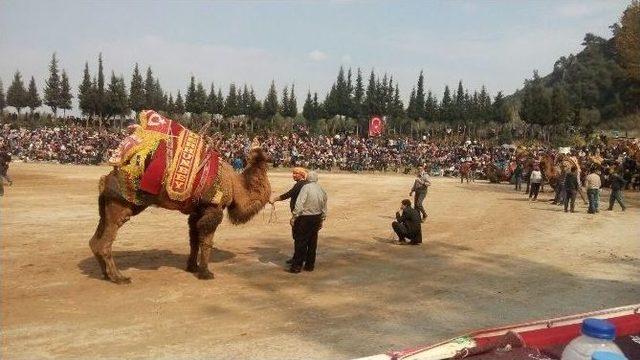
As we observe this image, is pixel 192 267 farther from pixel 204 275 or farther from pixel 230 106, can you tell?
pixel 230 106

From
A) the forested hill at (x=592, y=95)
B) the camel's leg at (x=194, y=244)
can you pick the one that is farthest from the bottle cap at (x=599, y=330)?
the forested hill at (x=592, y=95)

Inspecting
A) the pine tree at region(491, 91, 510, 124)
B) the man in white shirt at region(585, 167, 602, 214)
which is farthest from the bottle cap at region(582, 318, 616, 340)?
the pine tree at region(491, 91, 510, 124)

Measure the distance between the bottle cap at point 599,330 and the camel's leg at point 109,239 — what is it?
7564 millimetres

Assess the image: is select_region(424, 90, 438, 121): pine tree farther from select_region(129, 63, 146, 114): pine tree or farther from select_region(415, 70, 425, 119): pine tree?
select_region(129, 63, 146, 114): pine tree

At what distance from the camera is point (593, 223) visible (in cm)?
1681

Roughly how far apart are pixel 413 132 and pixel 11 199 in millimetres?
63017

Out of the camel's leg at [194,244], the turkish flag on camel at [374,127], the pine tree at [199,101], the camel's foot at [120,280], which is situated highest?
the pine tree at [199,101]

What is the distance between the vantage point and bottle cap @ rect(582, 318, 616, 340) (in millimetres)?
2131

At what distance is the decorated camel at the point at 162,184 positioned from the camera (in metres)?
8.42

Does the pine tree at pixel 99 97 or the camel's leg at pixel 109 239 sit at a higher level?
the pine tree at pixel 99 97

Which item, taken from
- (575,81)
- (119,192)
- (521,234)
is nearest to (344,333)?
(119,192)

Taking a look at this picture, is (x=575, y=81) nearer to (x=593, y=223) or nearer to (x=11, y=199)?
(x=593, y=223)

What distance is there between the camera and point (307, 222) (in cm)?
963

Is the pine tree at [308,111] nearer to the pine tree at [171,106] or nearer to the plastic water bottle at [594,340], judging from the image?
the pine tree at [171,106]
